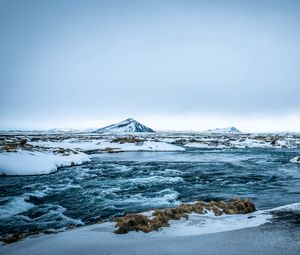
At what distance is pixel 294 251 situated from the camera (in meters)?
6.95

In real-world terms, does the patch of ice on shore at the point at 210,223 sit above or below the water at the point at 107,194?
above

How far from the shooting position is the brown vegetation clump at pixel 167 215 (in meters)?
9.43

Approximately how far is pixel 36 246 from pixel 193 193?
521 inches

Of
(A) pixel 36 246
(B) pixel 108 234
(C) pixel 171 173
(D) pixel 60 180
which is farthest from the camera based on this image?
(C) pixel 171 173

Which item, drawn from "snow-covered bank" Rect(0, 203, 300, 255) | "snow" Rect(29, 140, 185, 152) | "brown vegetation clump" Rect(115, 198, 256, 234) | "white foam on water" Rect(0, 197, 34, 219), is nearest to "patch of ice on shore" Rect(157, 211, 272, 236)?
"snow-covered bank" Rect(0, 203, 300, 255)

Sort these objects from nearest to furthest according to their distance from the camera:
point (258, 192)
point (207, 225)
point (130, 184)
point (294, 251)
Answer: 1. point (294, 251)
2. point (207, 225)
3. point (258, 192)
4. point (130, 184)

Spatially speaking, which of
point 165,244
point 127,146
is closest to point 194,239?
point 165,244

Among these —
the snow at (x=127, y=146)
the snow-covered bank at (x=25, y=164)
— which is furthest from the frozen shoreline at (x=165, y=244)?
the snow at (x=127, y=146)

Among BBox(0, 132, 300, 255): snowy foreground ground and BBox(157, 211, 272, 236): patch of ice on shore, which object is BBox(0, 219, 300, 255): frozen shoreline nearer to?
BBox(0, 132, 300, 255): snowy foreground ground

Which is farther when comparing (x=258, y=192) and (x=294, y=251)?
(x=258, y=192)

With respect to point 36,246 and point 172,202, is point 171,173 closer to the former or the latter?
point 172,202

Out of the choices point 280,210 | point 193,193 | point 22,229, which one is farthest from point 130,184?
point 280,210

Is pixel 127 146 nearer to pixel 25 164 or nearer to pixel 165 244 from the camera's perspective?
pixel 25 164

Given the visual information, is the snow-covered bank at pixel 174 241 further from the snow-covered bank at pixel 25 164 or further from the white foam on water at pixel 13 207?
the snow-covered bank at pixel 25 164
